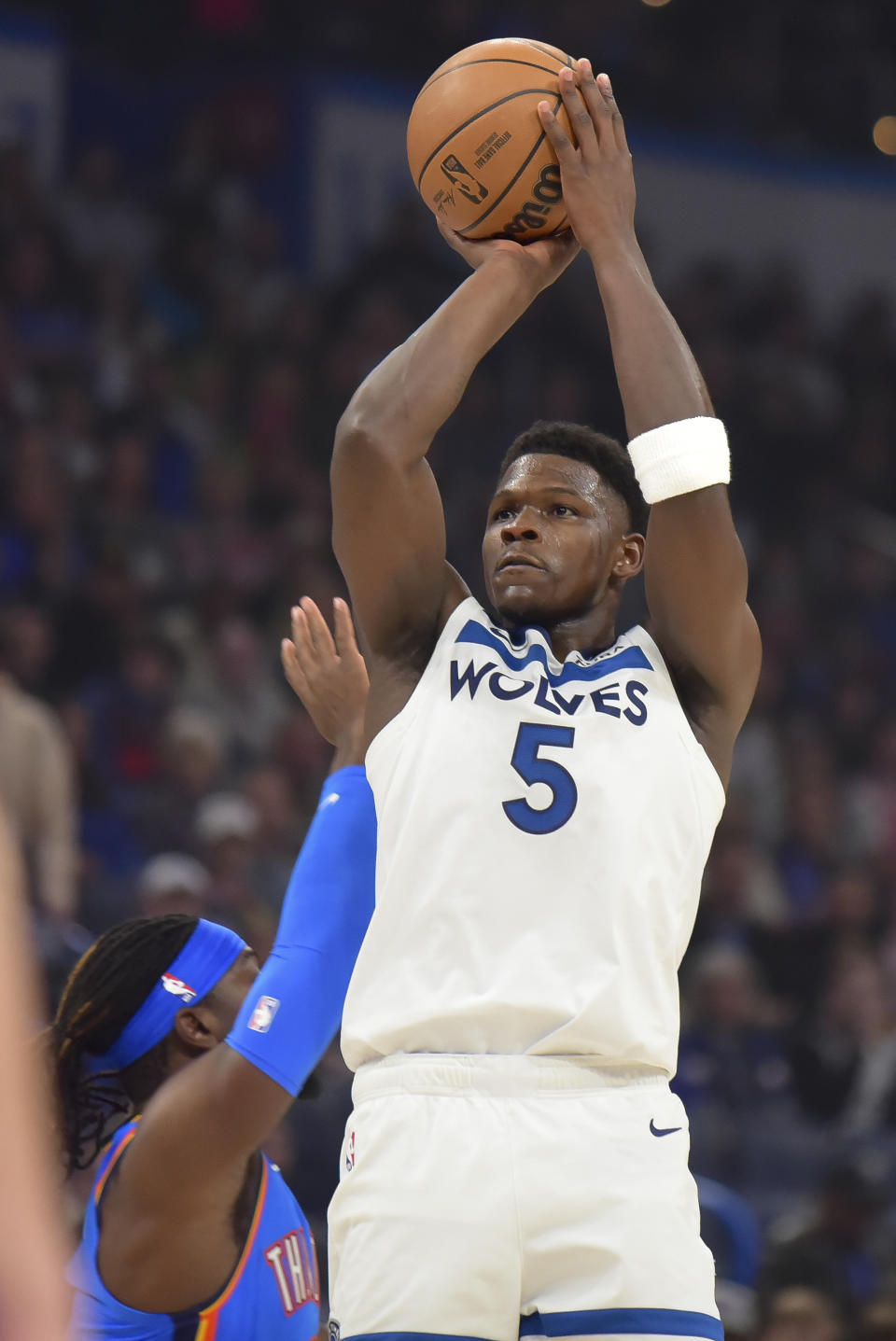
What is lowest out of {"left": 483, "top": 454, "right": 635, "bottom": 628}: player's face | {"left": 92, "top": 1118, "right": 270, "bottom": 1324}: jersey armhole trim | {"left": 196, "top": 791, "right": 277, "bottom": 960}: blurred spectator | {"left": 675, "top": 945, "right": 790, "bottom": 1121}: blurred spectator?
{"left": 675, "top": 945, "right": 790, "bottom": 1121}: blurred spectator

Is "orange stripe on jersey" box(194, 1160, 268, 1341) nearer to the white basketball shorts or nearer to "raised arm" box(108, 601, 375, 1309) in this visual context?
"raised arm" box(108, 601, 375, 1309)

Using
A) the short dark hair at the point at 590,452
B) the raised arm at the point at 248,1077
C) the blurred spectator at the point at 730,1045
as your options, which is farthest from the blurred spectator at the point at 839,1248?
the short dark hair at the point at 590,452

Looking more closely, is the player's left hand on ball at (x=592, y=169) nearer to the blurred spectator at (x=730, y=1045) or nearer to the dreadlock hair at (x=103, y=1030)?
the dreadlock hair at (x=103, y=1030)

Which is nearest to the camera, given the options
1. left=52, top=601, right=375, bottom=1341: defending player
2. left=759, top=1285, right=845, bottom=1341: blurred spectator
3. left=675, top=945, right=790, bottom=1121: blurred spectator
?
left=52, top=601, right=375, bottom=1341: defending player

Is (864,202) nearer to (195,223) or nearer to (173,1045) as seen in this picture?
(195,223)

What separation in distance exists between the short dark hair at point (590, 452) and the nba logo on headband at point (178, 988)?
1.14m

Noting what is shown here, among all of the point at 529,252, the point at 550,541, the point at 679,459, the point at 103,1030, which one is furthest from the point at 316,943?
the point at 529,252

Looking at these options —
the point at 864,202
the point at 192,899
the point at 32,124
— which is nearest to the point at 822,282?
the point at 864,202

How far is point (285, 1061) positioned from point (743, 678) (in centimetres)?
103

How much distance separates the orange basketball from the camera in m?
3.17

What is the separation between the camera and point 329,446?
9859 millimetres

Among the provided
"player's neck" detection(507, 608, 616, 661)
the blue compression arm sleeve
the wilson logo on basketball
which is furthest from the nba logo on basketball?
the wilson logo on basketball

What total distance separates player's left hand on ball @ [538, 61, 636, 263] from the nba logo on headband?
5.11 feet

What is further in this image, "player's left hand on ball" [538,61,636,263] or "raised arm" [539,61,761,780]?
"player's left hand on ball" [538,61,636,263]
